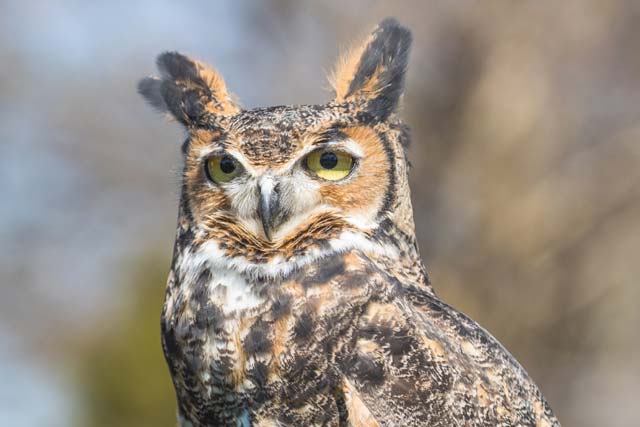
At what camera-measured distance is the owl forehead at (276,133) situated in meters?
2.44

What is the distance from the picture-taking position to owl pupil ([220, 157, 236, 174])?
2502mm

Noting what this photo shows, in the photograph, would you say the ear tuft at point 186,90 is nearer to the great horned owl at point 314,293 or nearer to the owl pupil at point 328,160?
the great horned owl at point 314,293

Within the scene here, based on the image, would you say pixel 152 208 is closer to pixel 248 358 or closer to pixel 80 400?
pixel 80 400

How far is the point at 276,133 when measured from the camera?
2.45 m

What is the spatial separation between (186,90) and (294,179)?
23.9 inches

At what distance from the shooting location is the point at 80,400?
909 cm

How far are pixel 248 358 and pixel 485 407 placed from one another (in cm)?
63

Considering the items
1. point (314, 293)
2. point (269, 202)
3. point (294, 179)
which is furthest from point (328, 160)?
point (314, 293)

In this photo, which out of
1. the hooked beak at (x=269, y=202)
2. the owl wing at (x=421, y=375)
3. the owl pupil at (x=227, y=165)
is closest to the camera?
the owl wing at (x=421, y=375)

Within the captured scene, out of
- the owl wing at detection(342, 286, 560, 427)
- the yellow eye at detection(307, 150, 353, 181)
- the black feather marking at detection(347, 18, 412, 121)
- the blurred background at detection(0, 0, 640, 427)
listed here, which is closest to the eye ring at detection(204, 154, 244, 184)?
the yellow eye at detection(307, 150, 353, 181)

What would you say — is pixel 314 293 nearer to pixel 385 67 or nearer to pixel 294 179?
pixel 294 179

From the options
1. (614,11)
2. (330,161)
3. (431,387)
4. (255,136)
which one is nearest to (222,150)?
(255,136)

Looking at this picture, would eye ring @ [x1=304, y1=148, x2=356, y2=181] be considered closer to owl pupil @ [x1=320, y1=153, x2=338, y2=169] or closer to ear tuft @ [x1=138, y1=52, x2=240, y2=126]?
owl pupil @ [x1=320, y1=153, x2=338, y2=169]

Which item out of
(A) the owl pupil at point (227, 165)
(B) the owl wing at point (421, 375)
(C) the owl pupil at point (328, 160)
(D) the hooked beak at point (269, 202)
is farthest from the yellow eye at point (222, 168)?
(B) the owl wing at point (421, 375)
